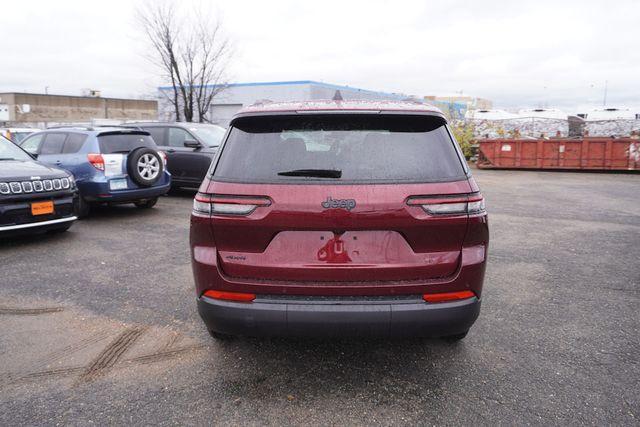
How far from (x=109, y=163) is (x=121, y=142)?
0.55 m

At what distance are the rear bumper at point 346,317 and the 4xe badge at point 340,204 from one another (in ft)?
1.71

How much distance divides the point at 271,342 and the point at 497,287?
250 centimetres

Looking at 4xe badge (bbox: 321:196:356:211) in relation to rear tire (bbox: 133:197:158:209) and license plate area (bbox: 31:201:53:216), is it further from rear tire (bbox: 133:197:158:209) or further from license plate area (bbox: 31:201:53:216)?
rear tire (bbox: 133:197:158:209)

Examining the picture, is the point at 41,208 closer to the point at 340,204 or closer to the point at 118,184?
the point at 118,184

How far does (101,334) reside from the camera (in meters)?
3.67

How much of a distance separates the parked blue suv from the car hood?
108 centimetres

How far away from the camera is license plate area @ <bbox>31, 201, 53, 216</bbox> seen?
19.8ft

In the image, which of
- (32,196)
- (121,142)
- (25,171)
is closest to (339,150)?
(32,196)

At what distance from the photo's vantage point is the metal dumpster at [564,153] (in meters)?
16.6

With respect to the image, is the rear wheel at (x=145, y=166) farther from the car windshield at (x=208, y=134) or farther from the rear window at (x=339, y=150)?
the rear window at (x=339, y=150)

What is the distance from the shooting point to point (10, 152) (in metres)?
6.89

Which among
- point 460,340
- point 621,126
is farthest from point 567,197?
point 621,126

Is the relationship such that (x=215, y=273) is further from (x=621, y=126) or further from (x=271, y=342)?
(x=621, y=126)

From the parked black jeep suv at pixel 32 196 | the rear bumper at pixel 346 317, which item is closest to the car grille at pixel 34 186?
the parked black jeep suv at pixel 32 196
